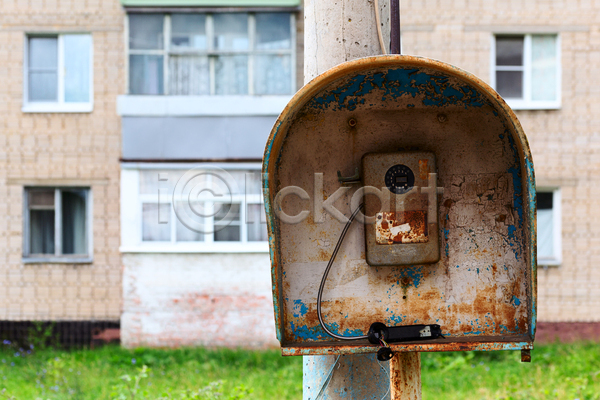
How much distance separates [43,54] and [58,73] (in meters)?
0.43

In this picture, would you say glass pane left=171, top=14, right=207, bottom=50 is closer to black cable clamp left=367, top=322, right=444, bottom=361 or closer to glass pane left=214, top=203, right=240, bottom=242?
glass pane left=214, top=203, right=240, bottom=242

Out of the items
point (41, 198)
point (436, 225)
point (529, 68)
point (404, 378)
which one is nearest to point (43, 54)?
point (41, 198)

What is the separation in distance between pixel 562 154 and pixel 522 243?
7.02 m

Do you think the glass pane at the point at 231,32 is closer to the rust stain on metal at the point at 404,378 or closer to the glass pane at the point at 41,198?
the glass pane at the point at 41,198

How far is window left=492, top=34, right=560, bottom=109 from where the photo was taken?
8.48 metres

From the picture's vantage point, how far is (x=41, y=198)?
874cm

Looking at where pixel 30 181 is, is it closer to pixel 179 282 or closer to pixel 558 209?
pixel 179 282

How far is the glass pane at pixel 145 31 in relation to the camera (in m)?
8.35

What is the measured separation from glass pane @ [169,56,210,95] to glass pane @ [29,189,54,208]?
2729 millimetres

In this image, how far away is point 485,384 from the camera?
607 centimetres

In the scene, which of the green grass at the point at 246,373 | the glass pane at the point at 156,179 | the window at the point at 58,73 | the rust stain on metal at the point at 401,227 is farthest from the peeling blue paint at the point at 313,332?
the window at the point at 58,73

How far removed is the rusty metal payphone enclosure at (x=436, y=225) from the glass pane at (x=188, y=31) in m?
6.80

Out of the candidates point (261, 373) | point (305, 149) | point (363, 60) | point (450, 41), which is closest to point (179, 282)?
point (261, 373)

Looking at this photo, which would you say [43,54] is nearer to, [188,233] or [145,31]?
[145,31]
